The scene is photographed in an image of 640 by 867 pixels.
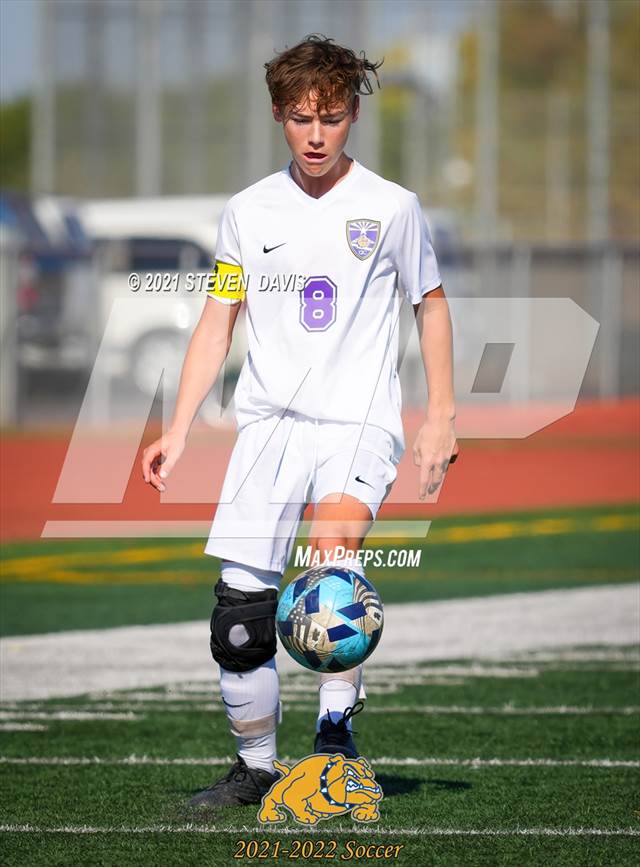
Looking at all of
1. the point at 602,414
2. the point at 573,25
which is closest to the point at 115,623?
the point at 602,414

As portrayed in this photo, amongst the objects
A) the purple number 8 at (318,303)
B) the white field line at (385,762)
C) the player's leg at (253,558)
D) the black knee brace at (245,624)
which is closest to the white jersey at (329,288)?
the purple number 8 at (318,303)

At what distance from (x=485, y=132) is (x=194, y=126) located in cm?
591

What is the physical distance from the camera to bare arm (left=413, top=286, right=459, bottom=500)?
4629 millimetres

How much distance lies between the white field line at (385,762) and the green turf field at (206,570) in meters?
2.94

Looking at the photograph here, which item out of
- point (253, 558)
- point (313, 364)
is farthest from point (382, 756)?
point (313, 364)

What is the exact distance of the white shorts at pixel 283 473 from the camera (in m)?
4.68

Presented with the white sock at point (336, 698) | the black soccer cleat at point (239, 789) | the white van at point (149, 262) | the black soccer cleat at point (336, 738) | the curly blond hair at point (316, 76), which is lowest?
the black soccer cleat at point (239, 789)

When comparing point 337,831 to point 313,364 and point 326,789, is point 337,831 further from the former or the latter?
point 313,364

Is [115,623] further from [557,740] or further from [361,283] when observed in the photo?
[361,283]

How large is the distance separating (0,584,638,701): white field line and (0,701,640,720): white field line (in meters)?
0.36

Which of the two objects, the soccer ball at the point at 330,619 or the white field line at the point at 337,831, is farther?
the white field line at the point at 337,831

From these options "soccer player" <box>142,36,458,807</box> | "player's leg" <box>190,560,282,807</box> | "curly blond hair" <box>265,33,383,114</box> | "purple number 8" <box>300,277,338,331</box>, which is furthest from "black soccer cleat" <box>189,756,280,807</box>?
"curly blond hair" <box>265,33,383,114</box>

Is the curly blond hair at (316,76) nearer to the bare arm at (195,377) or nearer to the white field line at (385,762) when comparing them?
the bare arm at (195,377)

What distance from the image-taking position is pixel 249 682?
15.9ft
